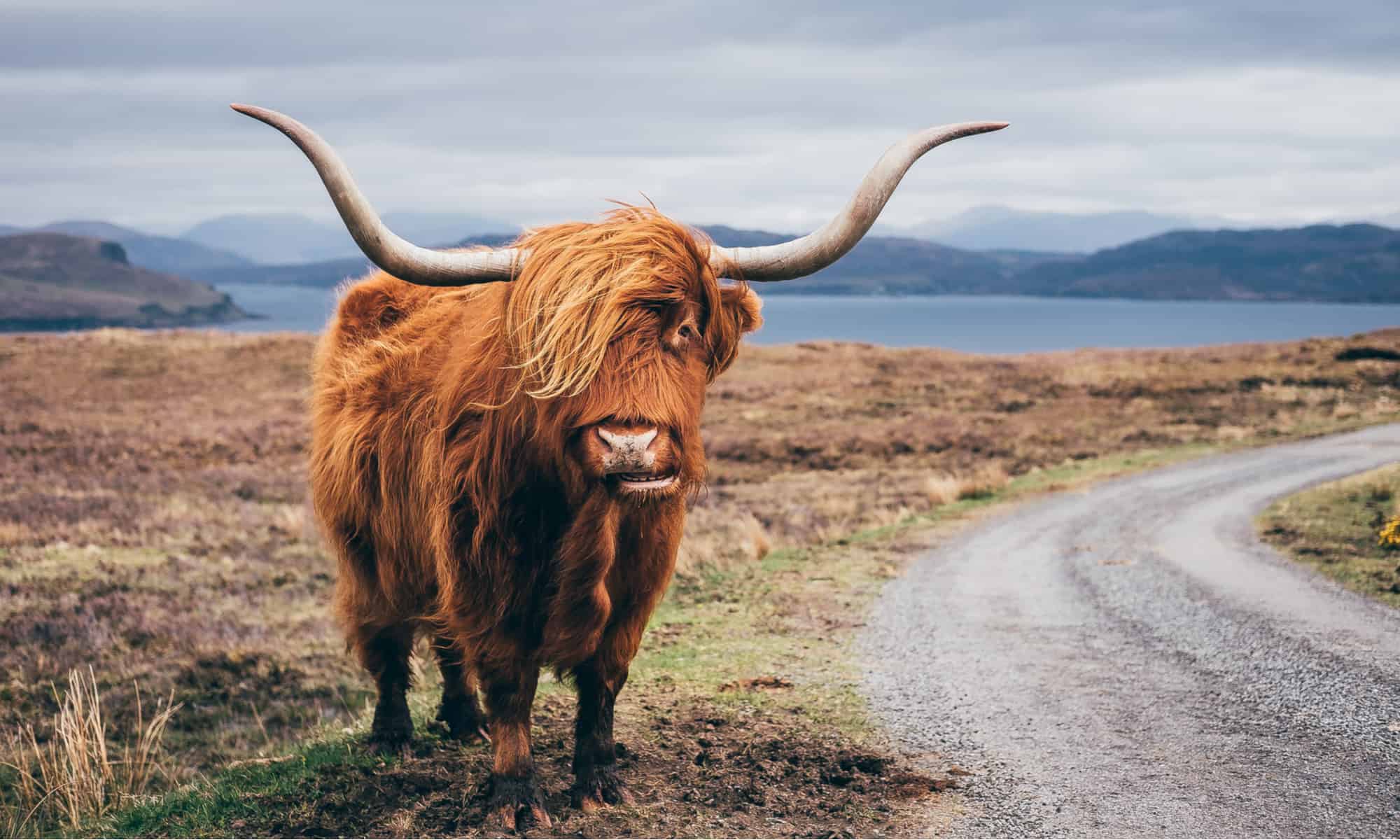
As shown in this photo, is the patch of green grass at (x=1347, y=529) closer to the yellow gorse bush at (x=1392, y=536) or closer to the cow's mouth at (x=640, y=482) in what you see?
the yellow gorse bush at (x=1392, y=536)

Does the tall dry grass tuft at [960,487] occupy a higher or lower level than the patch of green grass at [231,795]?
lower

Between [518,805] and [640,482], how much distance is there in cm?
180

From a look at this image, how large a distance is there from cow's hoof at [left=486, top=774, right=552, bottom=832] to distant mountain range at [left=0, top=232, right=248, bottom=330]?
308 ft

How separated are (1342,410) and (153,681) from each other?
2770 cm

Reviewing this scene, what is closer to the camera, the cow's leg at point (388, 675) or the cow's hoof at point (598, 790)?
the cow's hoof at point (598, 790)

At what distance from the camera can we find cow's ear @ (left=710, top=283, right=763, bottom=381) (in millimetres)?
3852

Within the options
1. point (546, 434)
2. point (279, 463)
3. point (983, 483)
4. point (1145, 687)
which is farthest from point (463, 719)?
point (279, 463)

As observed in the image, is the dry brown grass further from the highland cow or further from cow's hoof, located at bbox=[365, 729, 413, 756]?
the highland cow


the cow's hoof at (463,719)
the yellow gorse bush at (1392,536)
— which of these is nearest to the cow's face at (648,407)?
the cow's hoof at (463,719)

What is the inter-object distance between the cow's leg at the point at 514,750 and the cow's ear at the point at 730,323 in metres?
1.49

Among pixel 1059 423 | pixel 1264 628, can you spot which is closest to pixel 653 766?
pixel 1264 628

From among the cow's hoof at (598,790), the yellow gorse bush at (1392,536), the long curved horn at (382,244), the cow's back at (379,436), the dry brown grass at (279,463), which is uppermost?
the long curved horn at (382,244)

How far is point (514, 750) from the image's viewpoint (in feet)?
14.0

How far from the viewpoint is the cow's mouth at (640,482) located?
10.8 feet
